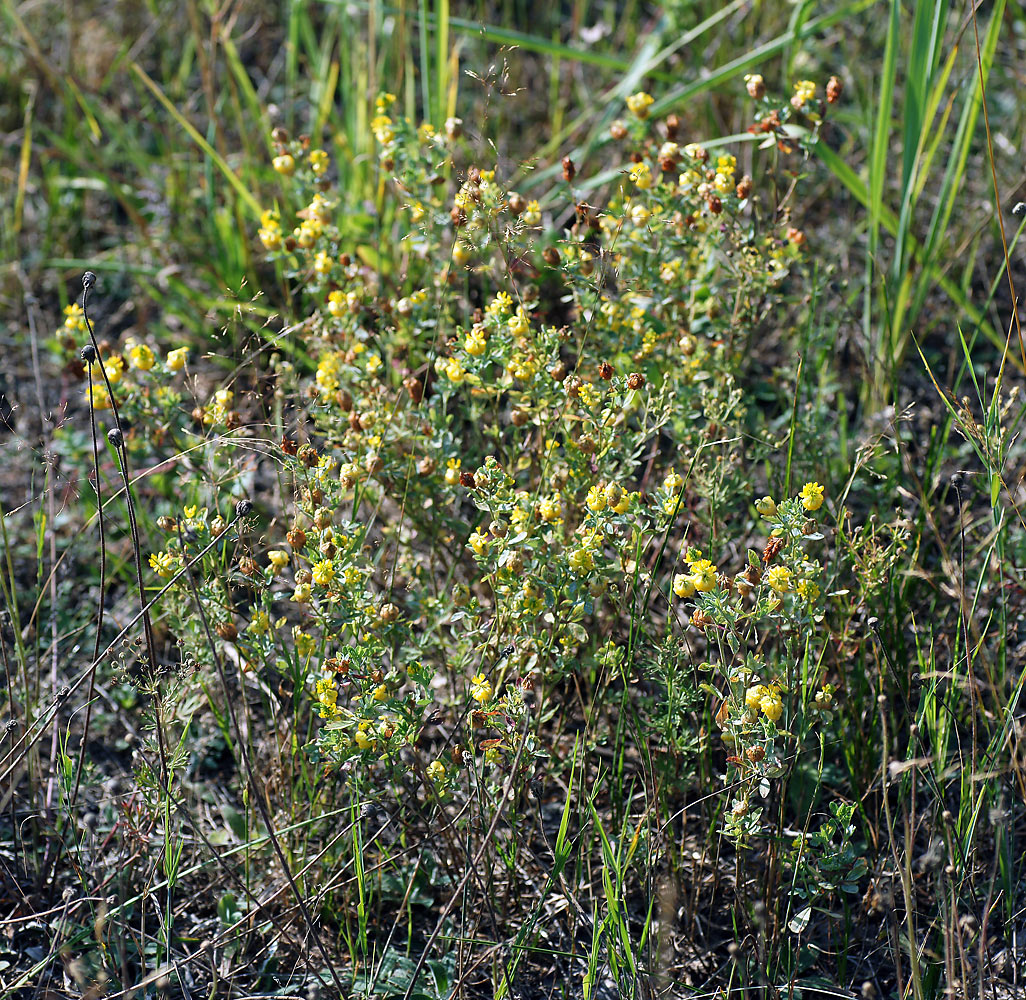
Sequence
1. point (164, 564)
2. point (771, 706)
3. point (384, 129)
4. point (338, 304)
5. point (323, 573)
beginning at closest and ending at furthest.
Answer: point (771, 706)
point (323, 573)
point (164, 564)
point (338, 304)
point (384, 129)

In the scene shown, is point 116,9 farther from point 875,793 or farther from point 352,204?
point 875,793

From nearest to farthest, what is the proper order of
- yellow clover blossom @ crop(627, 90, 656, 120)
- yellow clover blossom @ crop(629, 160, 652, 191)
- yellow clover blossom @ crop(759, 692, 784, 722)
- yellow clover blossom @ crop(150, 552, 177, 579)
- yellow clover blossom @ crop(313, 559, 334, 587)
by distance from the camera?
1. yellow clover blossom @ crop(759, 692, 784, 722)
2. yellow clover blossom @ crop(313, 559, 334, 587)
3. yellow clover blossom @ crop(150, 552, 177, 579)
4. yellow clover blossom @ crop(629, 160, 652, 191)
5. yellow clover blossom @ crop(627, 90, 656, 120)

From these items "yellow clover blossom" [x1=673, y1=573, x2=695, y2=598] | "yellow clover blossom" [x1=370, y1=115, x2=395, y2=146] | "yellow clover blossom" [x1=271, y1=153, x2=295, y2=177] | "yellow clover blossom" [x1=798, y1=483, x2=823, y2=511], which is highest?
"yellow clover blossom" [x1=370, y1=115, x2=395, y2=146]

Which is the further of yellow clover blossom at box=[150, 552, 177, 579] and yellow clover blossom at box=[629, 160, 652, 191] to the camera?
yellow clover blossom at box=[629, 160, 652, 191]

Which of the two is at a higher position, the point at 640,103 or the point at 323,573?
the point at 640,103

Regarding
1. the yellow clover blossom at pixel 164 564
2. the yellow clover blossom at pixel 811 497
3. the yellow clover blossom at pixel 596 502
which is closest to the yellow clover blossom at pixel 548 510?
the yellow clover blossom at pixel 596 502

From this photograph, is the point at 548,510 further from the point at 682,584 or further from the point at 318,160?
the point at 318,160

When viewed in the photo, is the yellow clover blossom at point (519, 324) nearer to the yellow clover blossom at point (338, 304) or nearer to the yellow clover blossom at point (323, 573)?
the yellow clover blossom at point (338, 304)

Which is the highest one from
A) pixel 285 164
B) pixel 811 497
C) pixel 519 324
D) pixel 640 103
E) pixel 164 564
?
pixel 640 103

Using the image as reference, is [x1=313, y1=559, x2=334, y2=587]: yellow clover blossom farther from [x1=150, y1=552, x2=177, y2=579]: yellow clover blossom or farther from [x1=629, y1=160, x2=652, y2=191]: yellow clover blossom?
[x1=629, y1=160, x2=652, y2=191]: yellow clover blossom

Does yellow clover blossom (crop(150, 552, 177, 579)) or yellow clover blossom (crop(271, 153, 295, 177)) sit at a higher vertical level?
yellow clover blossom (crop(271, 153, 295, 177))

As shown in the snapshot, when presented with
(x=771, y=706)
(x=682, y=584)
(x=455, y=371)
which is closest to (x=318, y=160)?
(x=455, y=371)

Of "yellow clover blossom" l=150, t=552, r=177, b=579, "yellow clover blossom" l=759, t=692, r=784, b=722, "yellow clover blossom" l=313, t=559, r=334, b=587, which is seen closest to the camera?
"yellow clover blossom" l=759, t=692, r=784, b=722

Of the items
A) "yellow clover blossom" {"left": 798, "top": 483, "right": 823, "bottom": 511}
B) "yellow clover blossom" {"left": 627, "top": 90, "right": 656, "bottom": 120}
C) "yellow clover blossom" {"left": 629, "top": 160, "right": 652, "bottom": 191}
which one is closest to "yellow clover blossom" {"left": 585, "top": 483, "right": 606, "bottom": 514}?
"yellow clover blossom" {"left": 798, "top": 483, "right": 823, "bottom": 511}
